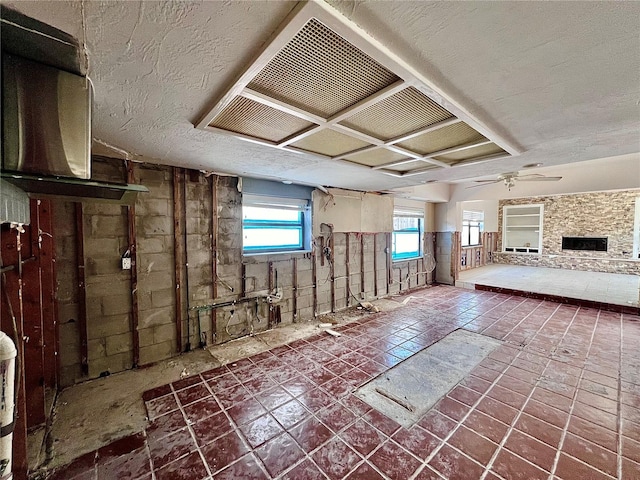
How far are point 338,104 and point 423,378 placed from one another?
275cm

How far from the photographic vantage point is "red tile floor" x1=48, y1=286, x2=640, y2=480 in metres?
1.71

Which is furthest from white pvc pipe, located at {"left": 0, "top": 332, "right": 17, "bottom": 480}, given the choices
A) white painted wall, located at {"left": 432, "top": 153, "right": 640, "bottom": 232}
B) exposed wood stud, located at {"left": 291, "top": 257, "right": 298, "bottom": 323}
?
white painted wall, located at {"left": 432, "top": 153, "right": 640, "bottom": 232}

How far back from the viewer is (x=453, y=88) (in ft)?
4.58

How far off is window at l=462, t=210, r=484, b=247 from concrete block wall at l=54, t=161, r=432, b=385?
724cm

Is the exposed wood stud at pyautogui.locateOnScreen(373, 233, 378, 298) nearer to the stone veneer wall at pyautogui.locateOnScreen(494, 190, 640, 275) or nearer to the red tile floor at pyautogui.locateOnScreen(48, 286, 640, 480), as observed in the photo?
the red tile floor at pyautogui.locateOnScreen(48, 286, 640, 480)

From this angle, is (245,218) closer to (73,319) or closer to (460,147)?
(73,319)

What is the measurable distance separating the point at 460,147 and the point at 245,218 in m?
2.84

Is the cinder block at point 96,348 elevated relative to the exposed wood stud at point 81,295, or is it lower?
lower

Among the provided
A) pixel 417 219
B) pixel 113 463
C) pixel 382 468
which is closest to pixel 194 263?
pixel 113 463

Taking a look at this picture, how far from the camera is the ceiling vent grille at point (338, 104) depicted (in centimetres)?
106

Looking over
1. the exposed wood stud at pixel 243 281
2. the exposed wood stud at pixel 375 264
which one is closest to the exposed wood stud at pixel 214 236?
the exposed wood stud at pixel 243 281

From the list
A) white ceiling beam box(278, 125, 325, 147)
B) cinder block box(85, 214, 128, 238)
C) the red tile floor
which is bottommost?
the red tile floor

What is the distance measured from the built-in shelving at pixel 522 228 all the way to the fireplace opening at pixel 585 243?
73 centimetres

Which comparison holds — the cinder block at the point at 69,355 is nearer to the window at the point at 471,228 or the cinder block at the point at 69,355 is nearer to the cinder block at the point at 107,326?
the cinder block at the point at 107,326
